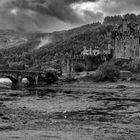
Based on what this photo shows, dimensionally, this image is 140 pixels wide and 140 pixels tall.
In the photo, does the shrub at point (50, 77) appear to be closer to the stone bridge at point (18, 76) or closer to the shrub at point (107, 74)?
the stone bridge at point (18, 76)

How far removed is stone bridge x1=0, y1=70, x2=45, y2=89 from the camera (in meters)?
115

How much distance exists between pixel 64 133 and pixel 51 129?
213cm

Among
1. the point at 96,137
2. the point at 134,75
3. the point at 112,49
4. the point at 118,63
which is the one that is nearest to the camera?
the point at 96,137

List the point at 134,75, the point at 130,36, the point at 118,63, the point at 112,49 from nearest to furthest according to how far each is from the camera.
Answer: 1. the point at 134,75
2. the point at 118,63
3. the point at 130,36
4. the point at 112,49

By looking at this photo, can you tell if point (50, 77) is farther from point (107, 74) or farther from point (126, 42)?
point (126, 42)

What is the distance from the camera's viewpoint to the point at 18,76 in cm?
12238

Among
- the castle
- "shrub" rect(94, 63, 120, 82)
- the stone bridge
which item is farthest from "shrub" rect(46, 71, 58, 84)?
the castle

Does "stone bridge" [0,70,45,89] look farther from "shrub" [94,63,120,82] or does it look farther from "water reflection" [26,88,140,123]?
"water reflection" [26,88,140,123]

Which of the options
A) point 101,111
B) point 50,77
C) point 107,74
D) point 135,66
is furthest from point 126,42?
point 101,111

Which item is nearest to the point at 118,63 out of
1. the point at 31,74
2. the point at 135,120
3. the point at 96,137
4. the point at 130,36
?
the point at 130,36

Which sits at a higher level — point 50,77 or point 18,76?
point 18,76

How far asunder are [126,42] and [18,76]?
223ft

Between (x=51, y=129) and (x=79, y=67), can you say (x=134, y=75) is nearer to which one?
(x=79, y=67)

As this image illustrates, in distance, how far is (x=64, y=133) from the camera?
25.0 meters
